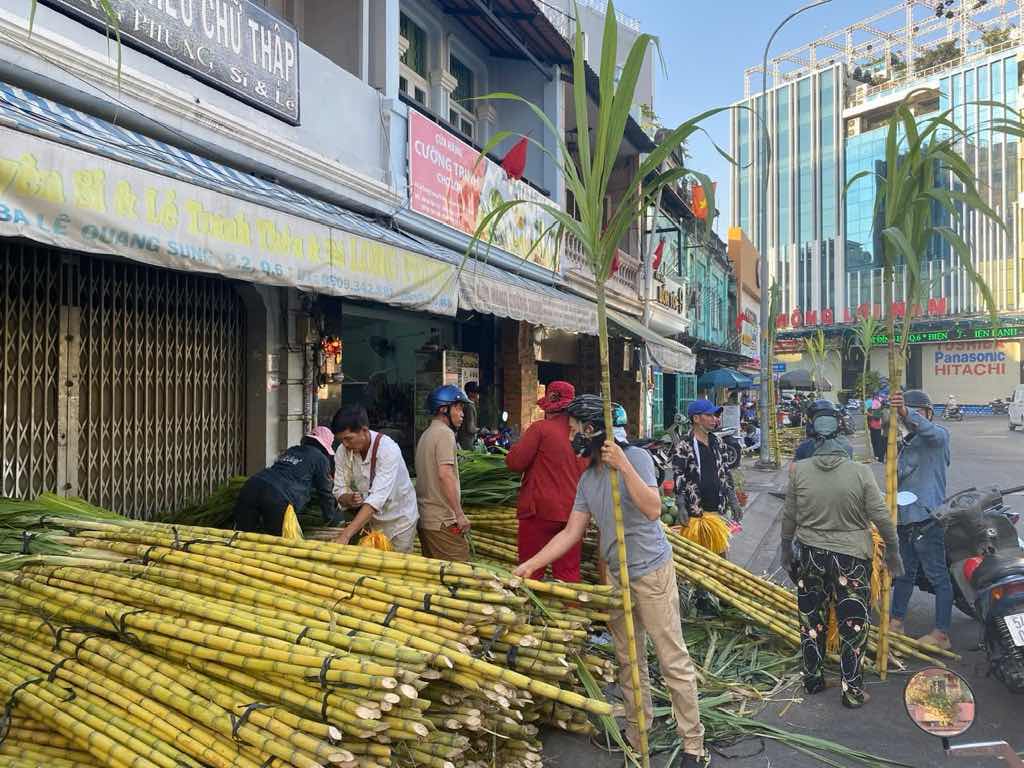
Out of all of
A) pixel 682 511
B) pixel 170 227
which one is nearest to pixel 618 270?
pixel 682 511

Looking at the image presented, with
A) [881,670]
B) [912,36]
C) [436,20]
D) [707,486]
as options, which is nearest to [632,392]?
[436,20]

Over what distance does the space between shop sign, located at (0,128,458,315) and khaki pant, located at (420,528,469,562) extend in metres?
1.70

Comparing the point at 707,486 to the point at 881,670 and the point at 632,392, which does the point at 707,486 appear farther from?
the point at 632,392

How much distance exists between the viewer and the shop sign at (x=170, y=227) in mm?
2850

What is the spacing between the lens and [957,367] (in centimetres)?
4672

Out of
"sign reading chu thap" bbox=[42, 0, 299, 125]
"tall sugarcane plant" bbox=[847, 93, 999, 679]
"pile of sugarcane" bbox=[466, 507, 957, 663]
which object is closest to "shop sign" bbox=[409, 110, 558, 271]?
"sign reading chu thap" bbox=[42, 0, 299, 125]

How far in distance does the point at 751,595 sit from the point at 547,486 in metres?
1.70

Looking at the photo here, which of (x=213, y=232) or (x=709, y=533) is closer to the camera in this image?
(x=213, y=232)

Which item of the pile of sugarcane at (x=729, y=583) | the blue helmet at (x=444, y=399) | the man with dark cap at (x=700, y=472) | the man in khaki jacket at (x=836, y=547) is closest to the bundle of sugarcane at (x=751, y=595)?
the pile of sugarcane at (x=729, y=583)

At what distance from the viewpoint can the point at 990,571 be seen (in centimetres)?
435

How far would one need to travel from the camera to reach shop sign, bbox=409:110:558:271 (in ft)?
26.8

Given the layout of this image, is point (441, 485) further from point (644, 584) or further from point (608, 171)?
point (608, 171)

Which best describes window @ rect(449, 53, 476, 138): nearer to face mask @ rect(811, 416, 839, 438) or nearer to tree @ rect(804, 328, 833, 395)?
face mask @ rect(811, 416, 839, 438)

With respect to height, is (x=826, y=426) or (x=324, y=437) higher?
(x=826, y=426)
